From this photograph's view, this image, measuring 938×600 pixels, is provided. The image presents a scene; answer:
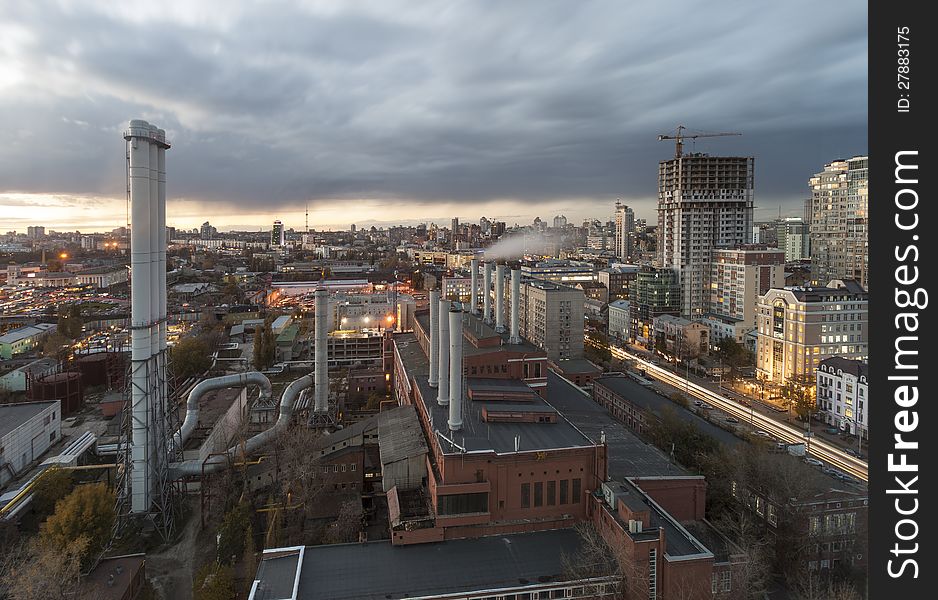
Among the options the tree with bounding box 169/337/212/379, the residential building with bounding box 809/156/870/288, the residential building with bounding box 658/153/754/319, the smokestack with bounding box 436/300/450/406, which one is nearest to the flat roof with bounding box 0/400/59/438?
the tree with bounding box 169/337/212/379

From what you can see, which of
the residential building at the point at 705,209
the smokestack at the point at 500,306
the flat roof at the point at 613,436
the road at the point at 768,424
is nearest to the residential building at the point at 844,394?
the road at the point at 768,424

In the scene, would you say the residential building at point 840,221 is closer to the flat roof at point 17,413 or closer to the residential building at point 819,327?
the residential building at point 819,327

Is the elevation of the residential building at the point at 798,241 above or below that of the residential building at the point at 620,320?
above

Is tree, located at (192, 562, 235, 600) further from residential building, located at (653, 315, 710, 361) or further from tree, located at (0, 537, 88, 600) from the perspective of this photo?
residential building, located at (653, 315, 710, 361)

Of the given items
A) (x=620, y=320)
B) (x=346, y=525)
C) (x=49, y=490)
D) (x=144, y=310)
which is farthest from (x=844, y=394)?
(x=49, y=490)

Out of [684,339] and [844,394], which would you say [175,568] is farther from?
[684,339]

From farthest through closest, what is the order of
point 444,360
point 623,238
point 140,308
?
point 623,238 < point 444,360 < point 140,308

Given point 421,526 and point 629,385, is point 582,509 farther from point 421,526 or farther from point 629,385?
point 629,385
